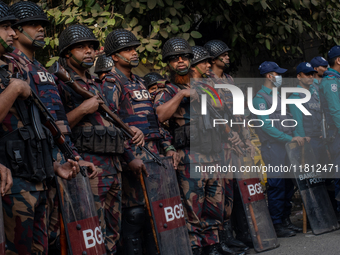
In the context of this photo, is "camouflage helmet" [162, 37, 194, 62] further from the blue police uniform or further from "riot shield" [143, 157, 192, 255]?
the blue police uniform

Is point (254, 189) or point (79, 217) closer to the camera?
point (79, 217)

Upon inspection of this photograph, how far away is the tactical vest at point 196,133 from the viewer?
4500mm

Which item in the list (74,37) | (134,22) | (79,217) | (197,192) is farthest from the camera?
(134,22)

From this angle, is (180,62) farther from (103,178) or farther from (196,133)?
(103,178)

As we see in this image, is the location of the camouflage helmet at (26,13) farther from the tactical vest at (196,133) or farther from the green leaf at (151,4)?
the green leaf at (151,4)

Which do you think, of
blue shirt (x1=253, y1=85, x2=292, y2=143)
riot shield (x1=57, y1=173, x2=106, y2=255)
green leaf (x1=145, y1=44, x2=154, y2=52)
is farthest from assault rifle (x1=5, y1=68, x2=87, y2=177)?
blue shirt (x1=253, y1=85, x2=292, y2=143)

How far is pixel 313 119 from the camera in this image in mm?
5941

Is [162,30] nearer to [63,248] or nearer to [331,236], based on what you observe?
[331,236]

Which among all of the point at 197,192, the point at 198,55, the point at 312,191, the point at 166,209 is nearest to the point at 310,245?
the point at 312,191

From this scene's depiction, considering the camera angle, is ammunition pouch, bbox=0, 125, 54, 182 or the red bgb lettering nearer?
ammunition pouch, bbox=0, 125, 54, 182

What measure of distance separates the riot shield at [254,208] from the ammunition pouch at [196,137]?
48cm

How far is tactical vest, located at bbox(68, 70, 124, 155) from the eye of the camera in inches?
135

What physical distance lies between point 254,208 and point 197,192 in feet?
2.47

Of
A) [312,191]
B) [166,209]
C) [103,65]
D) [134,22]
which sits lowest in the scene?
[312,191]
